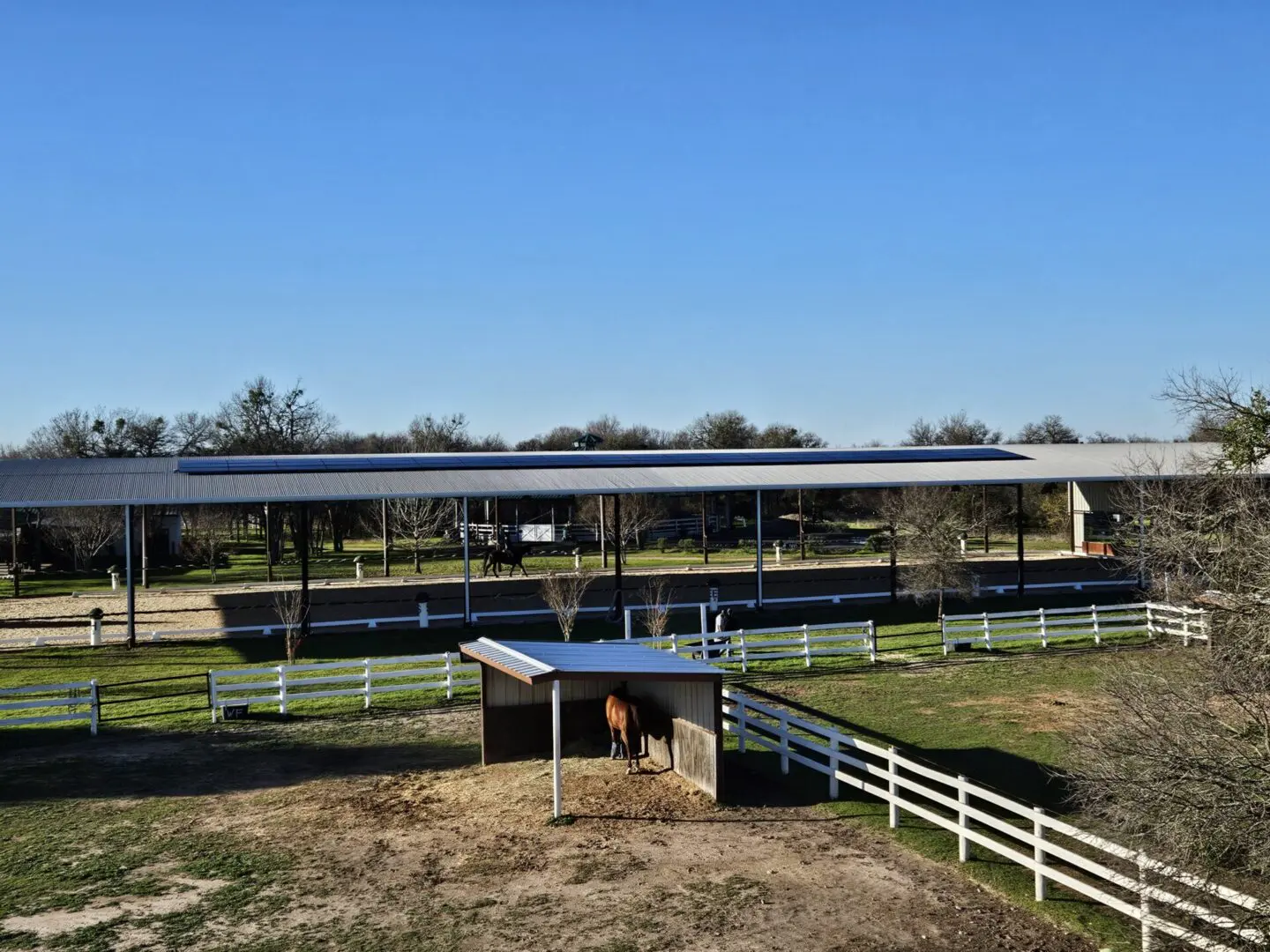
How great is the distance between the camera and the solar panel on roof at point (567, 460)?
34.9 m

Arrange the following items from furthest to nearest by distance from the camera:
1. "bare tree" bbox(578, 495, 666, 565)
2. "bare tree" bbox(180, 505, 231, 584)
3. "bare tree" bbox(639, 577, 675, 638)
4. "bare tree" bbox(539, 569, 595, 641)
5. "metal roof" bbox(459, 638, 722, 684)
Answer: "bare tree" bbox(578, 495, 666, 565)
"bare tree" bbox(180, 505, 231, 584)
"bare tree" bbox(539, 569, 595, 641)
"bare tree" bbox(639, 577, 675, 638)
"metal roof" bbox(459, 638, 722, 684)

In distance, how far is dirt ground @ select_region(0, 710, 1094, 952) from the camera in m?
9.76

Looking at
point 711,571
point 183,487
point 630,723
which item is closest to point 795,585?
point 711,571

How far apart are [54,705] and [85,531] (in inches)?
1209

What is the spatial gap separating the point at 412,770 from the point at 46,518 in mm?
39832

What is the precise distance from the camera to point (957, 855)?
38.4ft

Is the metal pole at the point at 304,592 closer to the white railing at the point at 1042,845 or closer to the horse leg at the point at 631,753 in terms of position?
the horse leg at the point at 631,753

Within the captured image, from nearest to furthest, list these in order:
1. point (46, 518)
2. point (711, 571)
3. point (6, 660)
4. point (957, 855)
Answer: point (957, 855) < point (6, 660) < point (711, 571) < point (46, 518)

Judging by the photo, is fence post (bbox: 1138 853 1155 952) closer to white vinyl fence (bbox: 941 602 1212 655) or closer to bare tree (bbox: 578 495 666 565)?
white vinyl fence (bbox: 941 602 1212 655)

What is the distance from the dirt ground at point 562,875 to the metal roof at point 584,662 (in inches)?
62.2

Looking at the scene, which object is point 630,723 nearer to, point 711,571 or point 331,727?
point 331,727

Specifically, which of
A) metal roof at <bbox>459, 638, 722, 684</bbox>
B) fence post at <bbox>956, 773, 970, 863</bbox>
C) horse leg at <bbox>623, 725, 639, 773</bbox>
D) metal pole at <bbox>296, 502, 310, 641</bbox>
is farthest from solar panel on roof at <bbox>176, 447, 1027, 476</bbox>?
fence post at <bbox>956, 773, 970, 863</bbox>

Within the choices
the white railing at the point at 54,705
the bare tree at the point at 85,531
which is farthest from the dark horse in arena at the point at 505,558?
the white railing at the point at 54,705

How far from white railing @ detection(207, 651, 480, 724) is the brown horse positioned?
221 inches
